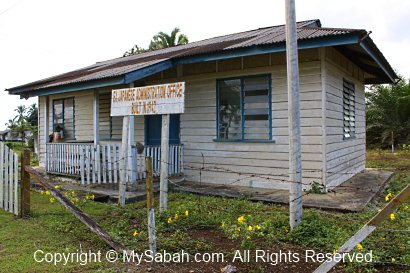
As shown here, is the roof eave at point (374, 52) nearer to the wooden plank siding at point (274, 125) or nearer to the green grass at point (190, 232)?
the wooden plank siding at point (274, 125)

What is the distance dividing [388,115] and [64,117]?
62.2 ft

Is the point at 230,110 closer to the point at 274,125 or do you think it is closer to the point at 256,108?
the point at 256,108

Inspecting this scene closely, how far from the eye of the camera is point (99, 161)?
820cm

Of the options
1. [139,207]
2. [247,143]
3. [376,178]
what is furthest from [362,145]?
[139,207]

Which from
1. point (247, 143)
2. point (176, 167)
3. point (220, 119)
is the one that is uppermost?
point (220, 119)

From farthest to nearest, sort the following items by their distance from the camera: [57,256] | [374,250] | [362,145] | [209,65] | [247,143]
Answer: [362,145] → [209,65] → [247,143] → [57,256] → [374,250]

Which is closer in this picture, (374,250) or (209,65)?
(374,250)

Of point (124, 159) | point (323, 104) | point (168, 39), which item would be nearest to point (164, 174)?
point (124, 159)

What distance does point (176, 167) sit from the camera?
914cm

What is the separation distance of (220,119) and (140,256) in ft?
17.6

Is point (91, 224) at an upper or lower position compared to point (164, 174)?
lower

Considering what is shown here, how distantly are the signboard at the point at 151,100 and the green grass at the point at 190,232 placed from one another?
168 centimetres

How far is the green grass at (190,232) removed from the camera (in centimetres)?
392

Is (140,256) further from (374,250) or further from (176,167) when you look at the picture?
(176,167)
